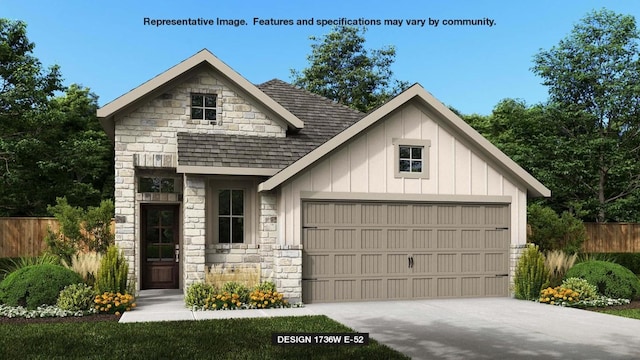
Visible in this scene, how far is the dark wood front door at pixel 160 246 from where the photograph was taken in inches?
643

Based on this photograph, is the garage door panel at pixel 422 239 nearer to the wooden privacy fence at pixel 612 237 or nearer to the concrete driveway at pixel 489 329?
the concrete driveway at pixel 489 329

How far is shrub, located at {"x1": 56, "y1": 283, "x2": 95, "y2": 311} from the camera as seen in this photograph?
11938mm

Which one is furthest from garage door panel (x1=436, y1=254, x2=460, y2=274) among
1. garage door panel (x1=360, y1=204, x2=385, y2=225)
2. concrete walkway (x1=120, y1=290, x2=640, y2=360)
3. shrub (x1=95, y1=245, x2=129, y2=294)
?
shrub (x1=95, y1=245, x2=129, y2=294)

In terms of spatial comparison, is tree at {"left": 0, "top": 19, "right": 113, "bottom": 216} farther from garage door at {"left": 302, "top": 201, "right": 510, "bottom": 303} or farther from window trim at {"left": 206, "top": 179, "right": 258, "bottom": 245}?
garage door at {"left": 302, "top": 201, "right": 510, "bottom": 303}

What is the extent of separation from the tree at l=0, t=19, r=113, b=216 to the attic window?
1340 centimetres

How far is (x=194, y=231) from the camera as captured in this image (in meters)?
13.5

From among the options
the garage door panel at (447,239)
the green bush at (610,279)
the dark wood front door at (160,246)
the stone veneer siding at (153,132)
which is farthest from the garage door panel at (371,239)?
the dark wood front door at (160,246)

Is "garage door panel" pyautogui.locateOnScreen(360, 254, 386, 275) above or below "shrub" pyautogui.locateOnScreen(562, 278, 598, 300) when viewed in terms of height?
above

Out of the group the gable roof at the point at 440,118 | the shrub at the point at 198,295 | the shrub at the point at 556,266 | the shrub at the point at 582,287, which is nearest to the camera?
the shrub at the point at 198,295

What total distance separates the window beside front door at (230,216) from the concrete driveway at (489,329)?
2615 millimetres

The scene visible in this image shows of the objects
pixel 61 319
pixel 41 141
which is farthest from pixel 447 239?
pixel 41 141

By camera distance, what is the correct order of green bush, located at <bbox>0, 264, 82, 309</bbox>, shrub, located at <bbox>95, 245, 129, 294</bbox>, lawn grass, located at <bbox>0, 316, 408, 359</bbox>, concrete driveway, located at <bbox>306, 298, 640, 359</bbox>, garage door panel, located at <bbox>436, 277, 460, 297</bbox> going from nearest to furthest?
lawn grass, located at <bbox>0, 316, 408, 359</bbox>
concrete driveway, located at <bbox>306, 298, 640, 359</bbox>
green bush, located at <bbox>0, 264, 82, 309</bbox>
shrub, located at <bbox>95, 245, 129, 294</bbox>
garage door panel, located at <bbox>436, 277, 460, 297</bbox>

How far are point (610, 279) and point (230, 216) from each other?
921 cm

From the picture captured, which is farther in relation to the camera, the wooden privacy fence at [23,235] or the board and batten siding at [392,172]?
the wooden privacy fence at [23,235]
